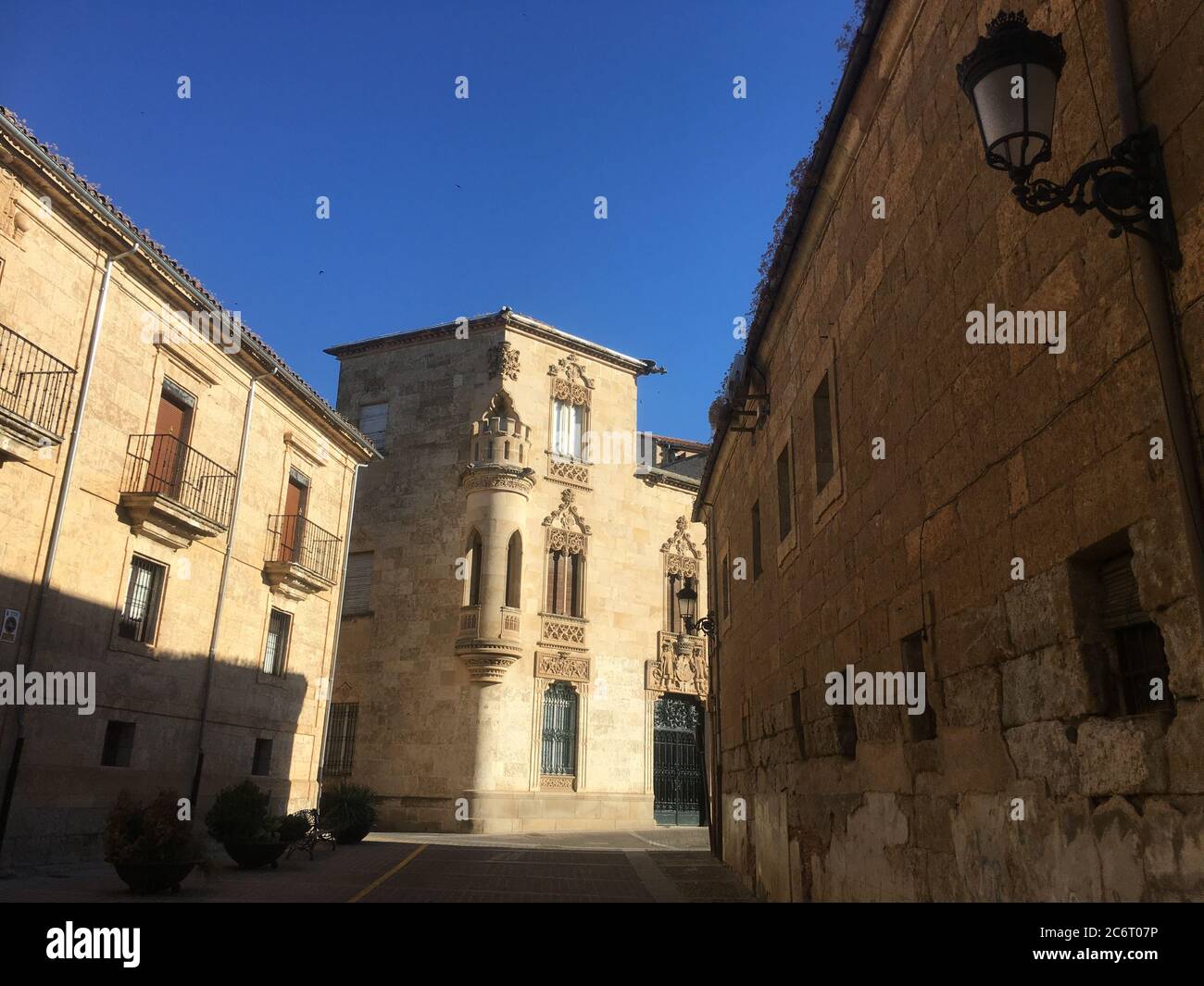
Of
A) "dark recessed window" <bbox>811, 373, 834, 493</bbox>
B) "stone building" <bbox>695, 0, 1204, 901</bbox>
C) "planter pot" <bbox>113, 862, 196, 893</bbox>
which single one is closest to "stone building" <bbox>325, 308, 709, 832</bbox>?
"planter pot" <bbox>113, 862, 196, 893</bbox>

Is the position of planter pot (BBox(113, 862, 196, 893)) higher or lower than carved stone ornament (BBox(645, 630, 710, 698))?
lower

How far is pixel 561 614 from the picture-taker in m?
25.3

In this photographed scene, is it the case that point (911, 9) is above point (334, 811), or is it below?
above

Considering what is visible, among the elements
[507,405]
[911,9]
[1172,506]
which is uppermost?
[507,405]

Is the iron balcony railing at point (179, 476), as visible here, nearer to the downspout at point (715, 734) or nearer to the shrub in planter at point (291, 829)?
the shrub in planter at point (291, 829)

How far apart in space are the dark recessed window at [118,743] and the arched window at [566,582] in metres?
12.8

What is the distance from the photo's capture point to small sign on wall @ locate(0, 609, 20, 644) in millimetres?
11516

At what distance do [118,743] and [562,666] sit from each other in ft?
41.5

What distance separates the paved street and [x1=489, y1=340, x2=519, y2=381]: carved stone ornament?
42.9ft

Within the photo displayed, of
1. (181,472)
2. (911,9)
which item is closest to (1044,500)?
(911,9)

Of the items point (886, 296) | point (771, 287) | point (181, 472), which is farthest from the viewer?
point (181, 472)

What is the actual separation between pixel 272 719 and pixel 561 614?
29.9ft

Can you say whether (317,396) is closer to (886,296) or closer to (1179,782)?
(886,296)

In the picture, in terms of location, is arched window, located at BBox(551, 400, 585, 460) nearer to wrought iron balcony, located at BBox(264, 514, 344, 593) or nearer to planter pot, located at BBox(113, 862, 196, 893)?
wrought iron balcony, located at BBox(264, 514, 344, 593)
